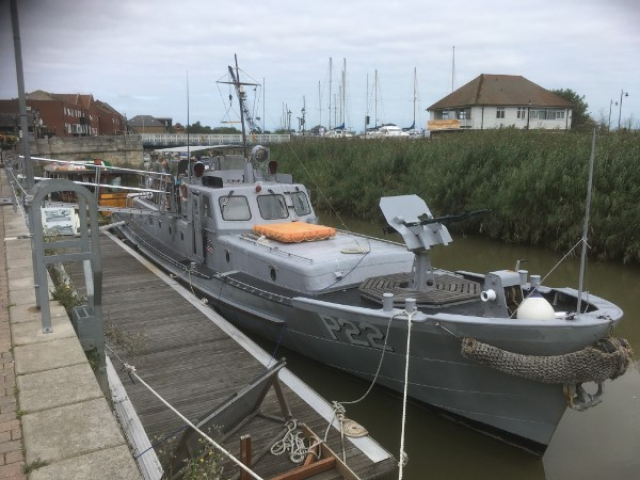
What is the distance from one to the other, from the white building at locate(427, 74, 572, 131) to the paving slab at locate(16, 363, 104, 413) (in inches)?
1775

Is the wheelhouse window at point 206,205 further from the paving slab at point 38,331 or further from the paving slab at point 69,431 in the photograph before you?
the paving slab at point 69,431

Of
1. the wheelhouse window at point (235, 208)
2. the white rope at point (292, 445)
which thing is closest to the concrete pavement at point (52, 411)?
the white rope at point (292, 445)

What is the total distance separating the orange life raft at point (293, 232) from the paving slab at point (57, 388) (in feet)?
14.6

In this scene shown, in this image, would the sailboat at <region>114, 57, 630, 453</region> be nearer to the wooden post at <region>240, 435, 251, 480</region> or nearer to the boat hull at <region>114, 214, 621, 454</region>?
the boat hull at <region>114, 214, 621, 454</region>

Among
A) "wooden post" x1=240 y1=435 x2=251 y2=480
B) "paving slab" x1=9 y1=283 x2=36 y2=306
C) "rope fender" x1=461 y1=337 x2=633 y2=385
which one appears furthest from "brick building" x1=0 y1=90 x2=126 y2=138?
"rope fender" x1=461 y1=337 x2=633 y2=385

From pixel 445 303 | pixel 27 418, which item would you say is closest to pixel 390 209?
pixel 445 303

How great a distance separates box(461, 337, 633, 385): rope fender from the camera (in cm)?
517

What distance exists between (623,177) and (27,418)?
620 inches

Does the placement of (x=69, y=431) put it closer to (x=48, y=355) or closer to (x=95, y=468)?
(x=95, y=468)

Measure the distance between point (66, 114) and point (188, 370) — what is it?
6482 cm

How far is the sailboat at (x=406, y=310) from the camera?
5.39 meters

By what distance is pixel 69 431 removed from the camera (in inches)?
143

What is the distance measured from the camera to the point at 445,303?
21.2 ft

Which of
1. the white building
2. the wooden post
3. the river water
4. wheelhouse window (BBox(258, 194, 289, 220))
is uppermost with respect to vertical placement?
the white building
